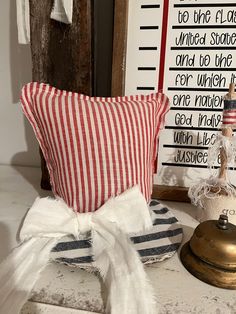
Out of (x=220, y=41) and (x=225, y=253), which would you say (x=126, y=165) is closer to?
(x=225, y=253)

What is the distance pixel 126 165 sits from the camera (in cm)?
54

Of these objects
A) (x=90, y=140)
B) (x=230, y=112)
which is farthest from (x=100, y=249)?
(x=230, y=112)

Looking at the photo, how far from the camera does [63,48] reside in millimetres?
652

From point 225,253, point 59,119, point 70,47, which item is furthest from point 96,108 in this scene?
point 225,253

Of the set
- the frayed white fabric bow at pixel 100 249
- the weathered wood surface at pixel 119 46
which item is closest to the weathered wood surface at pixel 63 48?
the weathered wood surface at pixel 119 46

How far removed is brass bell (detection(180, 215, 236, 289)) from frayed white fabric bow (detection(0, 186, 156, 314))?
0.08 metres

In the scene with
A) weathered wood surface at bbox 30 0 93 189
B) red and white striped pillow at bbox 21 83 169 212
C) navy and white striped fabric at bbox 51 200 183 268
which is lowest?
navy and white striped fabric at bbox 51 200 183 268

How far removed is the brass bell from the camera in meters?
0.43

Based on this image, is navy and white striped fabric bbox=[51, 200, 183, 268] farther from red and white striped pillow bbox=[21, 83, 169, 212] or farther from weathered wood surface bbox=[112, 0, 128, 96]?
weathered wood surface bbox=[112, 0, 128, 96]

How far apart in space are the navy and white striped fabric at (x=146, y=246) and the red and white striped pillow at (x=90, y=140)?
69mm

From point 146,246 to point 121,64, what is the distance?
362 millimetres

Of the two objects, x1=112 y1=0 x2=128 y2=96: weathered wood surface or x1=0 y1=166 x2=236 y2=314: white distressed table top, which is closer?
x1=0 y1=166 x2=236 y2=314: white distressed table top

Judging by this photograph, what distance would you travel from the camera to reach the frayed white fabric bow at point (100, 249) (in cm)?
41

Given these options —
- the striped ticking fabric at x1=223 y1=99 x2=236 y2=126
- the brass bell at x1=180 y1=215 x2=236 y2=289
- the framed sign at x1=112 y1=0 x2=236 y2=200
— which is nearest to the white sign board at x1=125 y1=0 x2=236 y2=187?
the framed sign at x1=112 y1=0 x2=236 y2=200
